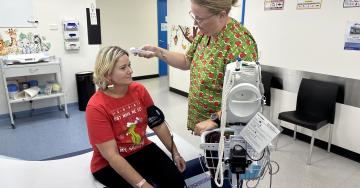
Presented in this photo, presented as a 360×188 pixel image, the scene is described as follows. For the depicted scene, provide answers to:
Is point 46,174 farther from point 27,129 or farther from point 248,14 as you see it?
point 248,14

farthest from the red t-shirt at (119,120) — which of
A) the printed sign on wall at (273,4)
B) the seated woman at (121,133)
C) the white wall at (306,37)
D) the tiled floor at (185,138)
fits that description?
the printed sign on wall at (273,4)

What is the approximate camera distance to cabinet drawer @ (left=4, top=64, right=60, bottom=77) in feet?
11.3

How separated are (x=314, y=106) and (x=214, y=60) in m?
2.10

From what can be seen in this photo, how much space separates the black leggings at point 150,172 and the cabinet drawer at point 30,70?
8.43 feet

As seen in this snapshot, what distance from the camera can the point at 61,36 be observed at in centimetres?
409

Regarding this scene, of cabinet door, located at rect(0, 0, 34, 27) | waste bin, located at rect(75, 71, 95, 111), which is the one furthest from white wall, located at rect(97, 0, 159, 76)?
cabinet door, located at rect(0, 0, 34, 27)

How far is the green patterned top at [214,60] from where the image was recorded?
119 centimetres

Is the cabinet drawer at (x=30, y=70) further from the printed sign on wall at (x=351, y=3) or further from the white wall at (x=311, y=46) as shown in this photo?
the printed sign on wall at (x=351, y=3)

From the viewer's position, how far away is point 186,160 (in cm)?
185

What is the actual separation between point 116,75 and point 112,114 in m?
0.22

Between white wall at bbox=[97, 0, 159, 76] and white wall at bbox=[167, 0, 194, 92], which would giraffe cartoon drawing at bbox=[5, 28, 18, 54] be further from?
white wall at bbox=[167, 0, 194, 92]

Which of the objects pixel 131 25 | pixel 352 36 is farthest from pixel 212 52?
pixel 131 25

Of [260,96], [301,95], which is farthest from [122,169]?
[301,95]

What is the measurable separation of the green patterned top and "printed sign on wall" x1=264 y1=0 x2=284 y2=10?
2040 millimetres
